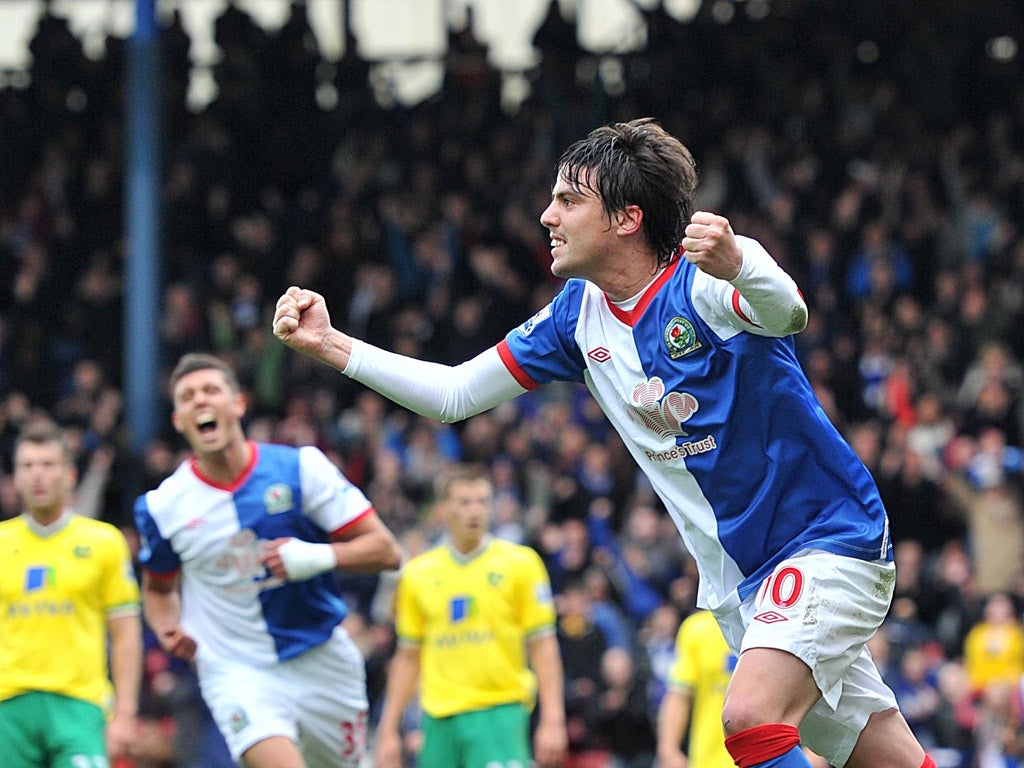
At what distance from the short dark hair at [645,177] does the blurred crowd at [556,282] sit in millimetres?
7532

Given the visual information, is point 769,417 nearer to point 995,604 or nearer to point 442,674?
point 442,674

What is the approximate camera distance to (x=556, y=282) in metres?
18.2

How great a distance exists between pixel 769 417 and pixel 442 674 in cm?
480

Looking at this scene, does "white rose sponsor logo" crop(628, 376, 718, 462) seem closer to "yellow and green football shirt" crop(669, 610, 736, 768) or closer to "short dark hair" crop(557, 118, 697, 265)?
"short dark hair" crop(557, 118, 697, 265)

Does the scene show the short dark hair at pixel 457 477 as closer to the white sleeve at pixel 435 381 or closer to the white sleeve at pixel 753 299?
the white sleeve at pixel 435 381

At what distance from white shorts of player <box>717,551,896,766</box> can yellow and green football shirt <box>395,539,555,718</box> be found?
14.1 feet

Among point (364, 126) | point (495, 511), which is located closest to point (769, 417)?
point (495, 511)

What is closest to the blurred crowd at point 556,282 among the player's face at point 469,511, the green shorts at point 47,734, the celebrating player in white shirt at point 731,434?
the player's face at point 469,511

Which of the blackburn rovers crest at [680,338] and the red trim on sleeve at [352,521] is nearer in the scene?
the blackburn rovers crest at [680,338]

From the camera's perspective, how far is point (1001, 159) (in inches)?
729

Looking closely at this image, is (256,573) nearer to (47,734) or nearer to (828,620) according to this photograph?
(47,734)

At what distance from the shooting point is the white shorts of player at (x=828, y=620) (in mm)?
5082

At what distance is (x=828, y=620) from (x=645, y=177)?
56.6 inches

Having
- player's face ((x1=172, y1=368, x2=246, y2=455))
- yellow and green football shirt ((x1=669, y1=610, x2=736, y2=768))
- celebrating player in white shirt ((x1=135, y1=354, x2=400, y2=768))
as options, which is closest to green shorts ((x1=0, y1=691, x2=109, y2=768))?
celebrating player in white shirt ((x1=135, y1=354, x2=400, y2=768))
